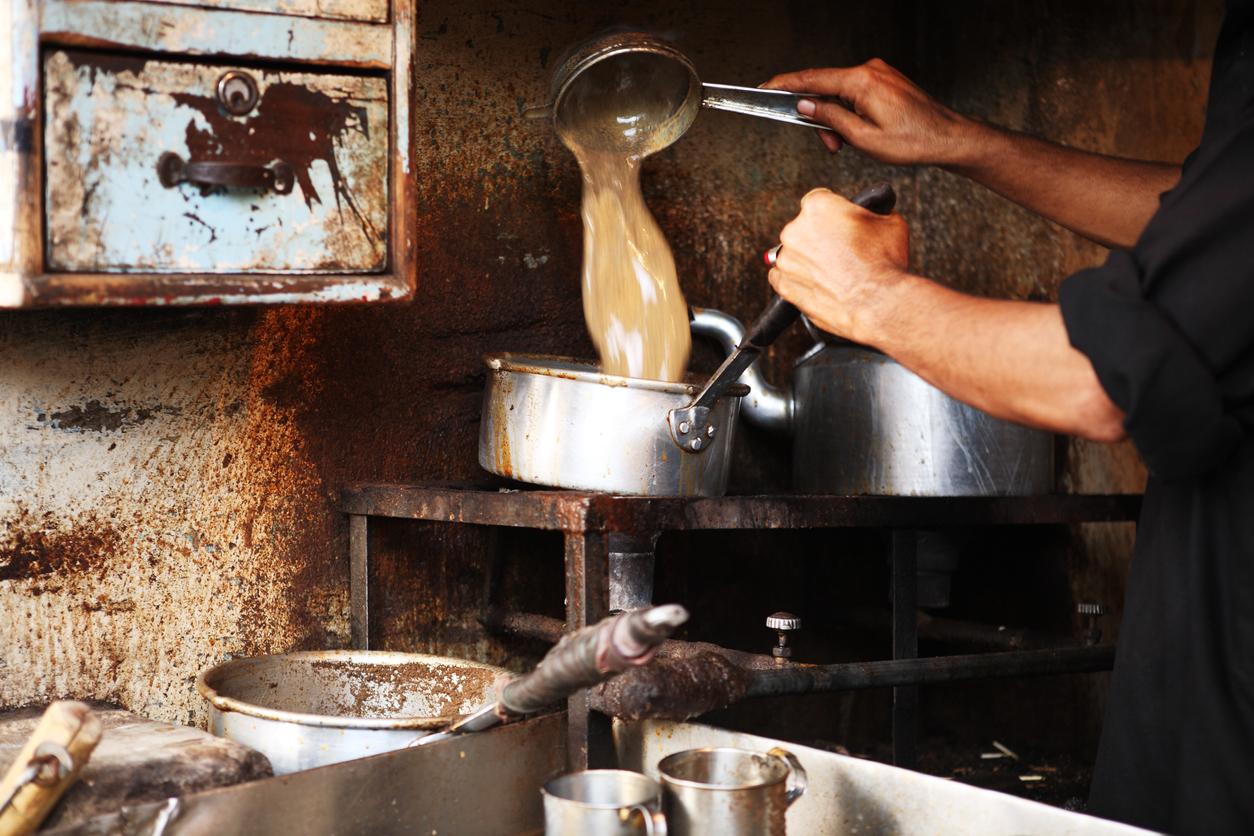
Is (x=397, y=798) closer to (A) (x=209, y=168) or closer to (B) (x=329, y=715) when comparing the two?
(B) (x=329, y=715)

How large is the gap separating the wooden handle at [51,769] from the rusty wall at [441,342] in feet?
2.24

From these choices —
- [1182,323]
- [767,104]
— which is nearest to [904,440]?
[767,104]

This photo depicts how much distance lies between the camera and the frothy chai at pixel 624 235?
1.92 meters

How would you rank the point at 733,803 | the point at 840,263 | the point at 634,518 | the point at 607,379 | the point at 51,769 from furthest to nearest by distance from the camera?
the point at 607,379
the point at 634,518
the point at 840,263
the point at 733,803
the point at 51,769

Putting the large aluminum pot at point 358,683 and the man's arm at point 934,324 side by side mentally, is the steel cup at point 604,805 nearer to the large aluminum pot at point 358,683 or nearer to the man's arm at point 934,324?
the large aluminum pot at point 358,683

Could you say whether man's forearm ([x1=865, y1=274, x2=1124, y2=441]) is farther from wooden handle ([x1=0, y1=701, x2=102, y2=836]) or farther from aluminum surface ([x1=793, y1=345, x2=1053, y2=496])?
wooden handle ([x1=0, y1=701, x2=102, y2=836])

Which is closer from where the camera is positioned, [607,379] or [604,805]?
[604,805]

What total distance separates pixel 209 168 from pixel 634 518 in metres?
0.65

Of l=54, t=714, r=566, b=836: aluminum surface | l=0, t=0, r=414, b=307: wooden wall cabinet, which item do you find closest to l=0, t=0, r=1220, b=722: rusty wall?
l=0, t=0, r=414, b=307: wooden wall cabinet

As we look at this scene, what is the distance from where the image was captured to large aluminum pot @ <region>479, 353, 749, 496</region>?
1.69m

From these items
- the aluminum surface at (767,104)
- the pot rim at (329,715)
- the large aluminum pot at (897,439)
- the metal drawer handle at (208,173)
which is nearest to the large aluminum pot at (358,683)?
the pot rim at (329,715)

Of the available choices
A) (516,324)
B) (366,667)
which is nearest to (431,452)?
(516,324)

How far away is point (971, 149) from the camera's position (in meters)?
1.91

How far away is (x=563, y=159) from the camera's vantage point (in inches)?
88.7
